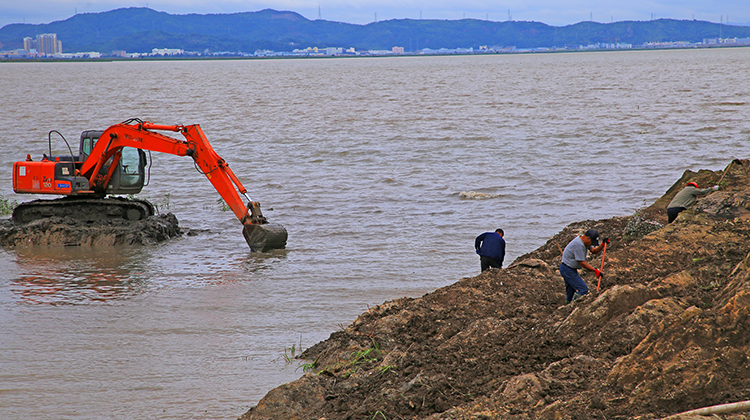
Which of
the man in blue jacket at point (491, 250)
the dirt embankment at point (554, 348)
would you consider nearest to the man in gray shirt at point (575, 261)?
the dirt embankment at point (554, 348)

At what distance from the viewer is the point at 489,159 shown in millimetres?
29531

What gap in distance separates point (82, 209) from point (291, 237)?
5.50 m

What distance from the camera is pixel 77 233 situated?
1662 centimetres

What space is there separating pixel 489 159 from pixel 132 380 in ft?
74.7

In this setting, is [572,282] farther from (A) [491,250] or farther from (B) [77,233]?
(B) [77,233]

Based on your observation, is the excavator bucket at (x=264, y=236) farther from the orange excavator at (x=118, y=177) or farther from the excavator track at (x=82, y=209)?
the excavator track at (x=82, y=209)

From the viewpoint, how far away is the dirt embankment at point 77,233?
1659 cm

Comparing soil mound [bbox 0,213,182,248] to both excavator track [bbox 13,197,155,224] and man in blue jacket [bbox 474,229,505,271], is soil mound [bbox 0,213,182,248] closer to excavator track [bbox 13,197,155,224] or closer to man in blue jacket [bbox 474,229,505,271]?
excavator track [bbox 13,197,155,224]

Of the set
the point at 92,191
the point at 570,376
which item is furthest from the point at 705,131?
the point at 570,376

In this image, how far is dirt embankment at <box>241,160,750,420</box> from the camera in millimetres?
5895

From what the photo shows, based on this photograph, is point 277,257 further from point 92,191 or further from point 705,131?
point 705,131

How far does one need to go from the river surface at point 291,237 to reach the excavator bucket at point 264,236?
36 centimetres

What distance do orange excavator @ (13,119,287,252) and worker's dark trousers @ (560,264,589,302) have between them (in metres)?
8.24

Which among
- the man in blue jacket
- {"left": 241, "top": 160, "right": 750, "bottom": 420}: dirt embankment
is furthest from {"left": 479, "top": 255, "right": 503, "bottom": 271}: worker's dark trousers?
{"left": 241, "top": 160, "right": 750, "bottom": 420}: dirt embankment
